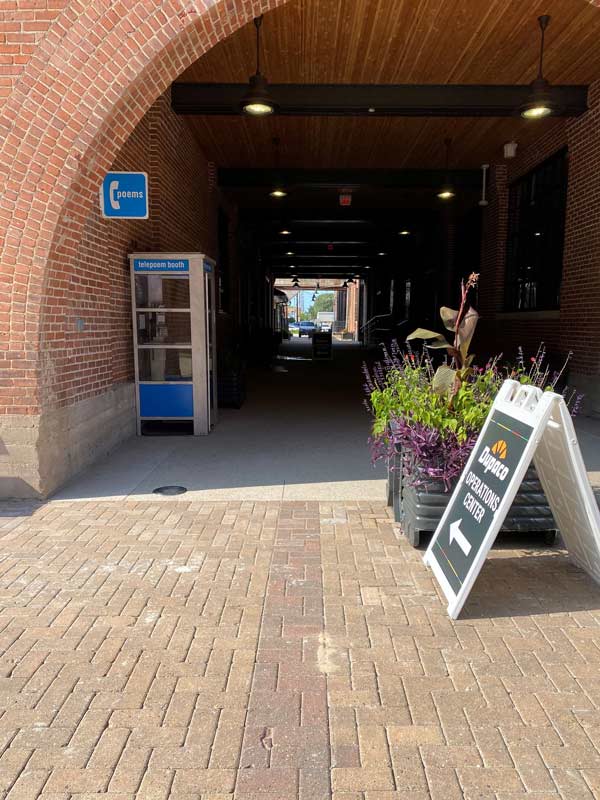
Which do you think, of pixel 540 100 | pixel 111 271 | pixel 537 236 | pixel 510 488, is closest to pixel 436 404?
pixel 510 488

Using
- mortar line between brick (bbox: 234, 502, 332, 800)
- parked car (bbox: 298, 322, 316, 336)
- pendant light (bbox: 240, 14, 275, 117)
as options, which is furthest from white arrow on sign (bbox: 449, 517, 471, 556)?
parked car (bbox: 298, 322, 316, 336)

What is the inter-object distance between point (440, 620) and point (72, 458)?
425cm

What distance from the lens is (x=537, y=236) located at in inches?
484

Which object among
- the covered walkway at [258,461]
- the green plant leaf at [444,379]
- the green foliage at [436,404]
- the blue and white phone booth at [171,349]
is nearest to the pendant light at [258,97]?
the blue and white phone booth at [171,349]

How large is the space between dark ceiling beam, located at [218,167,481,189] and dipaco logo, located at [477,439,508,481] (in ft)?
39.3

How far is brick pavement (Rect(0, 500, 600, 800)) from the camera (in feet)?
7.34

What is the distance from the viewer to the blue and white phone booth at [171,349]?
8203 millimetres

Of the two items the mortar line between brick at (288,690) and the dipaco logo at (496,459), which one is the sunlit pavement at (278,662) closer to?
the mortar line between brick at (288,690)

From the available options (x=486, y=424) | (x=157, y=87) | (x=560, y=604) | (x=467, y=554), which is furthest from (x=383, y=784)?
(x=157, y=87)

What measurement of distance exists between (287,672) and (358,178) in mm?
13534

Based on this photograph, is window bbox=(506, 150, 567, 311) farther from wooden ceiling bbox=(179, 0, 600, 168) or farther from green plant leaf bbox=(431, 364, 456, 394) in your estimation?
green plant leaf bbox=(431, 364, 456, 394)

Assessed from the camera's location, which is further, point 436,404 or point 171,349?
point 171,349

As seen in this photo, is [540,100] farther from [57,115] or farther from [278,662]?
[278,662]

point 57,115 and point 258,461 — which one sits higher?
point 57,115
